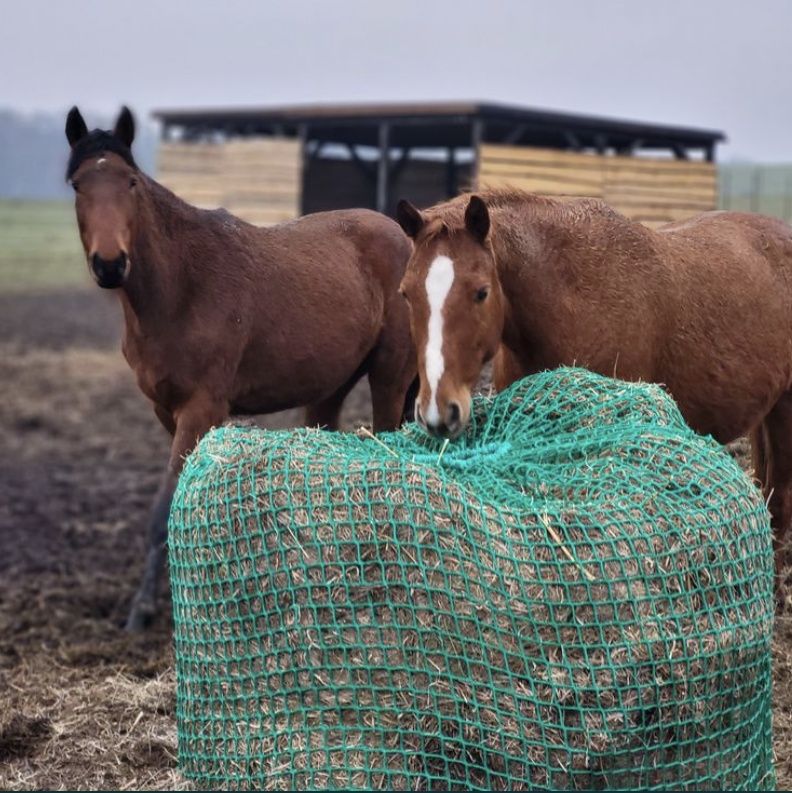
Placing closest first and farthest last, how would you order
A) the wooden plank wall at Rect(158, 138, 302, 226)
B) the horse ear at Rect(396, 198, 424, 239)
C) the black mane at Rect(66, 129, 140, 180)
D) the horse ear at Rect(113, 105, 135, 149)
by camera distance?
the horse ear at Rect(396, 198, 424, 239), the black mane at Rect(66, 129, 140, 180), the horse ear at Rect(113, 105, 135, 149), the wooden plank wall at Rect(158, 138, 302, 226)

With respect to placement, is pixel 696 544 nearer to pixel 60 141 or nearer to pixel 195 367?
pixel 195 367

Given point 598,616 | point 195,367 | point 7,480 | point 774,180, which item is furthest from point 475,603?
point 774,180

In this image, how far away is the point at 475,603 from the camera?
3.34 m

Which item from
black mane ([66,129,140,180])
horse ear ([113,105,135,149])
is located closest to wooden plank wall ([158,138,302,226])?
horse ear ([113,105,135,149])

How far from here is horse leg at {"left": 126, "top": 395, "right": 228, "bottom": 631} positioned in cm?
546

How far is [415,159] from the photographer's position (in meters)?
18.5

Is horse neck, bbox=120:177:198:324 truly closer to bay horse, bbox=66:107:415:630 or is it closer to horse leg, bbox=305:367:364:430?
bay horse, bbox=66:107:415:630

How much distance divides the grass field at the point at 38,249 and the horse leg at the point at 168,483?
22.8m

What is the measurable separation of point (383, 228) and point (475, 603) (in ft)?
11.6

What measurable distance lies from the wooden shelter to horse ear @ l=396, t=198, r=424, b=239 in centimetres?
877

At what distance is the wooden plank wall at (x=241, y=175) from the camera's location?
16.5 metres

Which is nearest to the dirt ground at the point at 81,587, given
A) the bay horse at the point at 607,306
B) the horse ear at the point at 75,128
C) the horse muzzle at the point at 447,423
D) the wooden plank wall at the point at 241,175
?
the bay horse at the point at 607,306

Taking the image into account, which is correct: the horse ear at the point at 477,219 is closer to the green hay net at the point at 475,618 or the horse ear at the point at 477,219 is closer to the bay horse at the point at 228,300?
the green hay net at the point at 475,618

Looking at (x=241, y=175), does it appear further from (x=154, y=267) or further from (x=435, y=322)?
(x=435, y=322)
